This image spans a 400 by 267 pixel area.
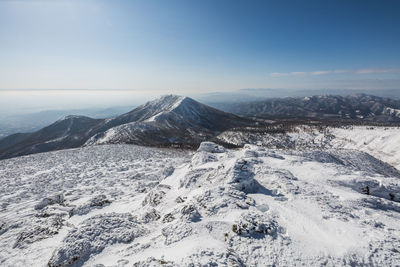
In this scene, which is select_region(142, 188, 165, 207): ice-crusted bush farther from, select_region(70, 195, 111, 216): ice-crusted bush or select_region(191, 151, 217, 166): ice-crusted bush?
select_region(191, 151, 217, 166): ice-crusted bush

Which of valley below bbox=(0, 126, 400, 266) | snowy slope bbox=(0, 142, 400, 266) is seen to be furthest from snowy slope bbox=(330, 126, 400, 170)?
valley below bbox=(0, 126, 400, 266)

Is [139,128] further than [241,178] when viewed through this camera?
Yes

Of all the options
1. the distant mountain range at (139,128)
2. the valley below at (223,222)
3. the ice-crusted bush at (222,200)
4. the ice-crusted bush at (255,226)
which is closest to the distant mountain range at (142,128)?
the distant mountain range at (139,128)

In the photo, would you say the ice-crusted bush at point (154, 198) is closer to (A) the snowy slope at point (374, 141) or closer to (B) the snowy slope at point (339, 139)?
(B) the snowy slope at point (339, 139)

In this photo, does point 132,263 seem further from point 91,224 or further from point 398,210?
point 398,210

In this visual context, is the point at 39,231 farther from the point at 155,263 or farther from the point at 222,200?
the point at 222,200

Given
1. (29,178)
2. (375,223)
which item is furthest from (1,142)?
(375,223)

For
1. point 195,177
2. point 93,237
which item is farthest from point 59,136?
point 93,237
